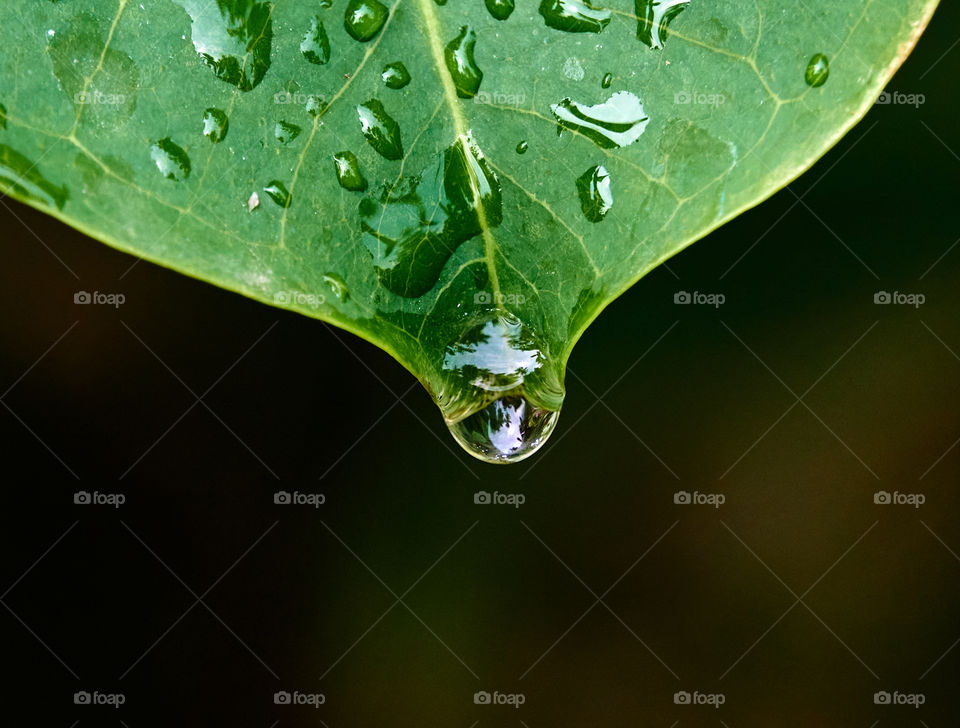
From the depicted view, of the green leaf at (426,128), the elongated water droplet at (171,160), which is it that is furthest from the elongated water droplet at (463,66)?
the elongated water droplet at (171,160)

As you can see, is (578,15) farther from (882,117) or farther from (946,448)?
(946,448)

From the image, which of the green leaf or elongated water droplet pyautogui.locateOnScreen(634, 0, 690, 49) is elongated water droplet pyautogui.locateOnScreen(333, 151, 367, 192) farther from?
elongated water droplet pyautogui.locateOnScreen(634, 0, 690, 49)

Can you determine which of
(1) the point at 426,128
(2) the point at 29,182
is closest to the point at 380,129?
(1) the point at 426,128

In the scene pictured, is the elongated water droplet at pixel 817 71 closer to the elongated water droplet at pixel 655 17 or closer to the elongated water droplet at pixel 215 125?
the elongated water droplet at pixel 655 17

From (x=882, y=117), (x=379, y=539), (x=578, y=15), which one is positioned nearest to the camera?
(x=578, y=15)

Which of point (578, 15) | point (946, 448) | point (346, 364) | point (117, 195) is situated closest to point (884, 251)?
point (946, 448)

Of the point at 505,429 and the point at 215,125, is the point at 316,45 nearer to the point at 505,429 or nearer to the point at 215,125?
the point at 215,125
